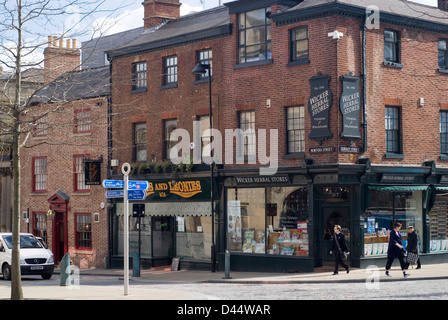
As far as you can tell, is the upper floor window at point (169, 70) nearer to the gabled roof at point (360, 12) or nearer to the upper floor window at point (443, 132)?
the gabled roof at point (360, 12)

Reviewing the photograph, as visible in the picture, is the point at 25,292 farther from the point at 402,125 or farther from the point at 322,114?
the point at 402,125

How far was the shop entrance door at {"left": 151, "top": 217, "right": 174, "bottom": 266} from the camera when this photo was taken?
3441cm

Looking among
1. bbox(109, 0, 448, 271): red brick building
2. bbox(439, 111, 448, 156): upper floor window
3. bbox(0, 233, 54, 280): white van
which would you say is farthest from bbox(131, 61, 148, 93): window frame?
bbox(439, 111, 448, 156): upper floor window

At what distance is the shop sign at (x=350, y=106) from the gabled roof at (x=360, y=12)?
7.75ft

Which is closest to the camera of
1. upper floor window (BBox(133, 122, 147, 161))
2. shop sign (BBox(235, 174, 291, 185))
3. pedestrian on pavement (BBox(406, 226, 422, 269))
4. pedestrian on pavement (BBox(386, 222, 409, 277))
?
pedestrian on pavement (BBox(386, 222, 409, 277))

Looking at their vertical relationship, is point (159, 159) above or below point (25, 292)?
above

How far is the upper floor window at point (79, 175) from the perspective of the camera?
124 feet

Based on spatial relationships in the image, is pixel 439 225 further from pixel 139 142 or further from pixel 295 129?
pixel 139 142

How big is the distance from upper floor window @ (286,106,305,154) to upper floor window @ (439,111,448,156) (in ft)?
19.8

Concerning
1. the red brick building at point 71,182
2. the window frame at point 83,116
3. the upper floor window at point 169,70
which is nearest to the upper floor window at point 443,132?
the upper floor window at point 169,70

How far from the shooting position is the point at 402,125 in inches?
1173

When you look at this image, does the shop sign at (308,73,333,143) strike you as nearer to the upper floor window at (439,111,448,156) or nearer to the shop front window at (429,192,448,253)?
the upper floor window at (439,111,448,156)
